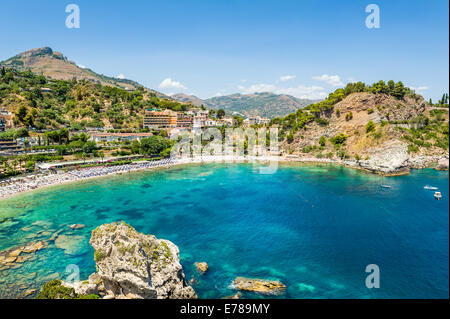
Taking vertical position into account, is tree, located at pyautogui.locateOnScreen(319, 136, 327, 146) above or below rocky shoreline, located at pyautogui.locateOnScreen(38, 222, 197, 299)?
above

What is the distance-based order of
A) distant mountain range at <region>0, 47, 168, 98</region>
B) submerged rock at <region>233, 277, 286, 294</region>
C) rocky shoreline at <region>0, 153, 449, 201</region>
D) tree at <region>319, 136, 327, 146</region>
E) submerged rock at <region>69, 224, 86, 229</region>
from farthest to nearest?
distant mountain range at <region>0, 47, 168, 98</region>
tree at <region>319, 136, 327, 146</region>
rocky shoreline at <region>0, 153, 449, 201</region>
submerged rock at <region>69, 224, 86, 229</region>
submerged rock at <region>233, 277, 286, 294</region>

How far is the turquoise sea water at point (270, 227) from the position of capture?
51.4 feet

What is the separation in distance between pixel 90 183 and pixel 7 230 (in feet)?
50.7

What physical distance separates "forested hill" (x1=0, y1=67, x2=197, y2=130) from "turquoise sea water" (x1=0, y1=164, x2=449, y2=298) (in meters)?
34.3

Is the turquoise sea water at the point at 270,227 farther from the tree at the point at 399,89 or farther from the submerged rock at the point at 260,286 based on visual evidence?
the tree at the point at 399,89

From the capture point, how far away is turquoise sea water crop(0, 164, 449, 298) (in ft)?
51.4

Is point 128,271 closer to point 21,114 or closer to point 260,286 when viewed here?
point 260,286

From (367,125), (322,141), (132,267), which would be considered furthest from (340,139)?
(132,267)

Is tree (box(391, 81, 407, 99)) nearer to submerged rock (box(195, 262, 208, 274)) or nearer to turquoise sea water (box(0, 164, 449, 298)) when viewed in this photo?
turquoise sea water (box(0, 164, 449, 298))

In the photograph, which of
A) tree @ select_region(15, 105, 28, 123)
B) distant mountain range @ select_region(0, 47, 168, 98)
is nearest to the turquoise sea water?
tree @ select_region(15, 105, 28, 123)

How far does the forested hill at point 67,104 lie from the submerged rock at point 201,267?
58.1 m

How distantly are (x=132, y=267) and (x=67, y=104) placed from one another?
251 ft

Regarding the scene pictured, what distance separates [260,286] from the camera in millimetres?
15078

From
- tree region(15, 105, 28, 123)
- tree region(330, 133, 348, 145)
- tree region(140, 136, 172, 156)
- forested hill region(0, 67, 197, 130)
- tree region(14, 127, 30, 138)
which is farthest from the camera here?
forested hill region(0, 67, 197, 130)
